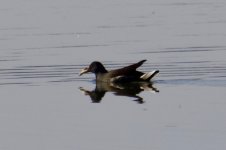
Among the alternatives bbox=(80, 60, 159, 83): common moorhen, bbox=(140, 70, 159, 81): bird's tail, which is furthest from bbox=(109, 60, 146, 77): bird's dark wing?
bbox=(140, 70, 159, 81): bird's tail

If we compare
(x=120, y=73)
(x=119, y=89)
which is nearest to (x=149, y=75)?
(x=119, y=89)

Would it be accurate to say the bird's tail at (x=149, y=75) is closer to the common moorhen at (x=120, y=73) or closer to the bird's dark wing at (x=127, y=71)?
the common moorhen at (x=120, y=73)

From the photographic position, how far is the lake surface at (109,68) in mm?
15492

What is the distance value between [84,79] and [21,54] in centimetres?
268

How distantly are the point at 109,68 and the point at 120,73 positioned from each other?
1.85m

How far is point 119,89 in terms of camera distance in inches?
839

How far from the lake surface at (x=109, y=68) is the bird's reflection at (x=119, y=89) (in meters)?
0.07

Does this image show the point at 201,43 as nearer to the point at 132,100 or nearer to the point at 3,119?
the point at 132,100

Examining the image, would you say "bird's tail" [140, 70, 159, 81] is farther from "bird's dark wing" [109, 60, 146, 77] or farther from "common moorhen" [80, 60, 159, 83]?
"bird's dark wing" [109, 60, 146, 77]

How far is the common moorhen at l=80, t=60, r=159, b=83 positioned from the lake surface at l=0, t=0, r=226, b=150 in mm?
278

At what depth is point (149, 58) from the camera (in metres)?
24.1

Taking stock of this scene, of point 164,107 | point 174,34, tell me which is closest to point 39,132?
point 164,107

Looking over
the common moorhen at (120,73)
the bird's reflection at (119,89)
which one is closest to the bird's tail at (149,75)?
the common moorhen at (120,73)

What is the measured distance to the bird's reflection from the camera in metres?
20.0
